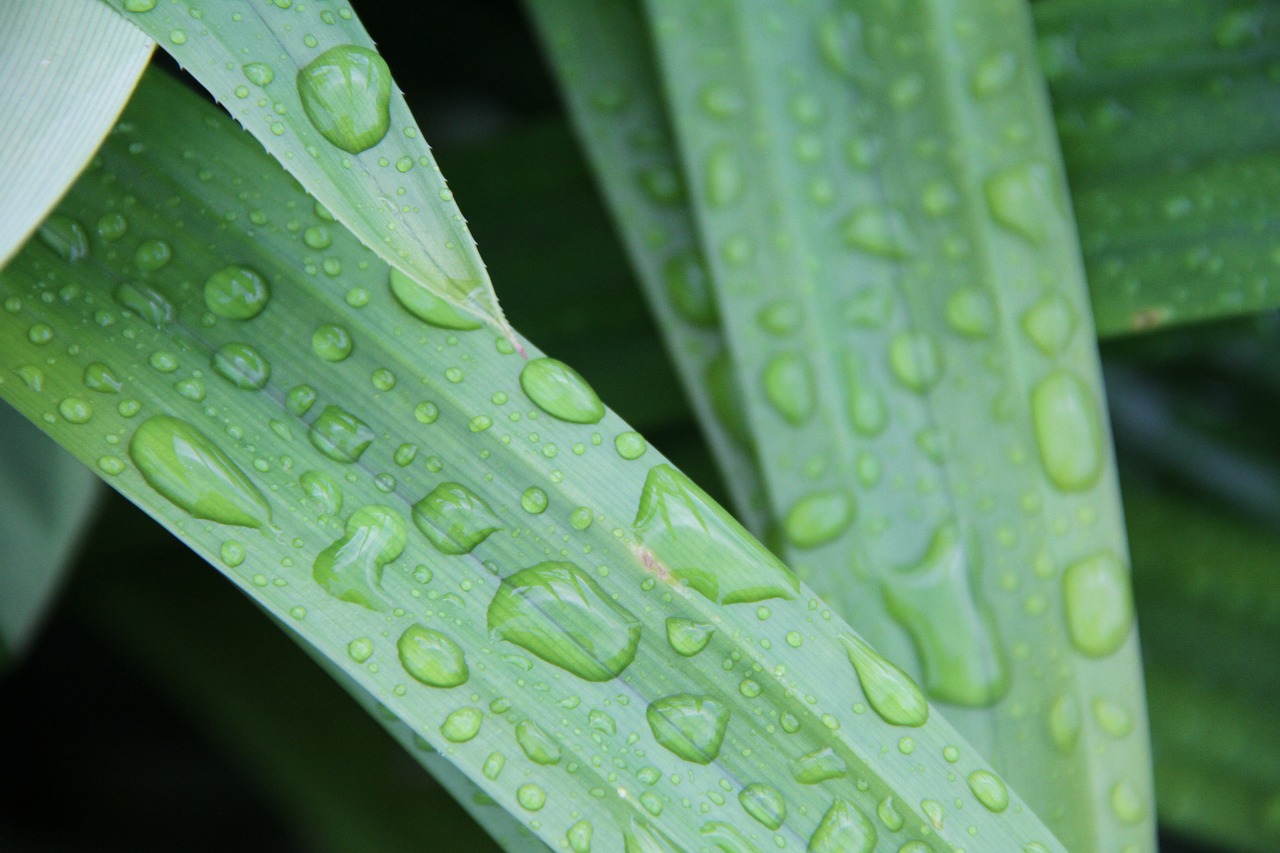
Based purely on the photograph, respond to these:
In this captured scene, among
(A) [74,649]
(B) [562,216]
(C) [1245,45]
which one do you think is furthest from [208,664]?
Result: (C) [1245,45]

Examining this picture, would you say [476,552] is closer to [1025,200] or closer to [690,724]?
[690,724]

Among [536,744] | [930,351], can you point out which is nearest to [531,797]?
[536,744]

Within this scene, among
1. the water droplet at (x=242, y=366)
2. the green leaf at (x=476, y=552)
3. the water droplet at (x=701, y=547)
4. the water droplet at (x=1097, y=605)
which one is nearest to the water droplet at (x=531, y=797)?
the green leaf at (x=476, y=552)

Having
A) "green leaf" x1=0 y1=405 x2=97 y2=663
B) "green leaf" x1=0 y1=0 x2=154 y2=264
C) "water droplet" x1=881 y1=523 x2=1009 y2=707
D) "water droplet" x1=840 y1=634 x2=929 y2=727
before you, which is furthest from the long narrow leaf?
"green leaf" x1=0 y1=405 x2=97 y2=663

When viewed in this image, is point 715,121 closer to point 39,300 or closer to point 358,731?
point 39,300

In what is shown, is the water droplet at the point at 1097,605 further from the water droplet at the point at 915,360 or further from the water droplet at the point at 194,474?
the water droplet at the point at 194,474

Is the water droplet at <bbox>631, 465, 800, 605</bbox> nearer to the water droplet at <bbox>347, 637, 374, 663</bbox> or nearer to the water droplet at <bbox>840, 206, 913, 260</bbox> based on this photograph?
the water droplet at <bbox>347, 637, 374, 663</bbox>
